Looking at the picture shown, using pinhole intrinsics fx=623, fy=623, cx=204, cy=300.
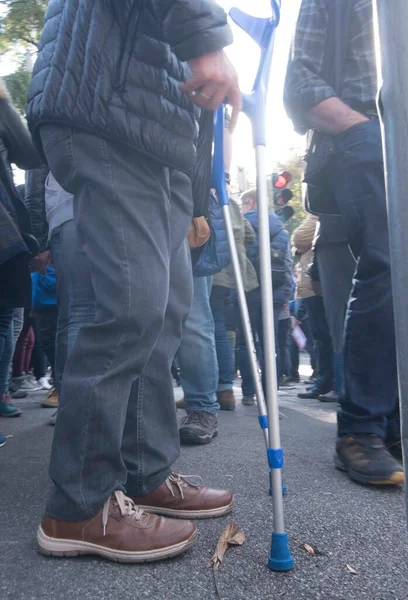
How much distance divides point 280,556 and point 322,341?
14.3 ft

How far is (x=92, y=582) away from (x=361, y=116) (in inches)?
71.8

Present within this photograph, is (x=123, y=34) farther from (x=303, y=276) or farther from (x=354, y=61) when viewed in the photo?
(x=303, y=276)

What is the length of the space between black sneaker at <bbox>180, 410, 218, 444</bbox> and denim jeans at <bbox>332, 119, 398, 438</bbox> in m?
0.84

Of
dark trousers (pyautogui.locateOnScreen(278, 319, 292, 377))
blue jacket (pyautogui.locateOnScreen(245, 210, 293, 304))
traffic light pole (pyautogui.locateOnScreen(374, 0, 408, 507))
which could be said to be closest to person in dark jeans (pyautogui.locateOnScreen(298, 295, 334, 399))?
blue jacket (pyautogui.locateOnScreen(245, 210, 293, 304))

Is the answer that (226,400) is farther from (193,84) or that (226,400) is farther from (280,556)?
(193,84)

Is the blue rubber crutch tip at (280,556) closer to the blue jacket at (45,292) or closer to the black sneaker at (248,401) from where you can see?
the blue jacket at (45,292)

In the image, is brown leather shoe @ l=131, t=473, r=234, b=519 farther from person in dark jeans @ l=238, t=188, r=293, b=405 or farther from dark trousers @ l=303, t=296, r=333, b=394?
dark trousers @ l=303, t=296, r=333, b=394

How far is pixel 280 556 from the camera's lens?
1410 mm

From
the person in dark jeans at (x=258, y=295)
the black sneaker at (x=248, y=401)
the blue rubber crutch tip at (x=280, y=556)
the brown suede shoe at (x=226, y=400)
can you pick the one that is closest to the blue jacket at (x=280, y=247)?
the person in dark jeans at (x=258, y=295)

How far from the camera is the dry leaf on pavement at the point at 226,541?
4.86 ft

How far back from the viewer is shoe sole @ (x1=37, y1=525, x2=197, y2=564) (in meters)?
1.50

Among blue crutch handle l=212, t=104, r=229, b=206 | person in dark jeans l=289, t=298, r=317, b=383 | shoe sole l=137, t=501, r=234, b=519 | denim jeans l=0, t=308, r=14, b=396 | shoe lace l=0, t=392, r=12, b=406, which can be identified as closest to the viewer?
shoe sole l=137, t=501, r=234, b=519

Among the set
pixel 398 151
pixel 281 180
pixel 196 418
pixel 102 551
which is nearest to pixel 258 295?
pixel 196 418

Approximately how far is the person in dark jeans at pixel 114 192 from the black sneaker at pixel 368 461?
78 cm
